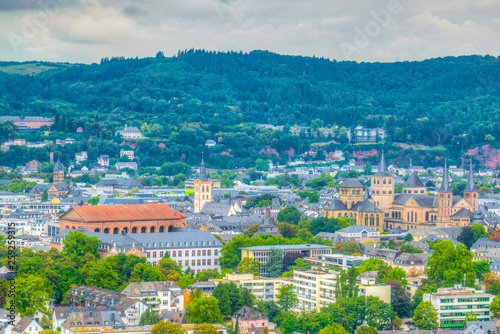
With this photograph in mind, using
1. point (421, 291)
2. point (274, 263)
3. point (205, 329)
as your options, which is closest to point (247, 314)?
point (205, 329)

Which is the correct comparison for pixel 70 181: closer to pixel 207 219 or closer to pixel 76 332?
pixel 207 219

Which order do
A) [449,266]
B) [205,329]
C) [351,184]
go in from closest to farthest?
1. [205,329]
2. [449,266]
3. [351,184]

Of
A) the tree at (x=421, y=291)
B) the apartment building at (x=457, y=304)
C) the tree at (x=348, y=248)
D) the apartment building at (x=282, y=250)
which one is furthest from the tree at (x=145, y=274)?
the tree at (x=348, y=248)

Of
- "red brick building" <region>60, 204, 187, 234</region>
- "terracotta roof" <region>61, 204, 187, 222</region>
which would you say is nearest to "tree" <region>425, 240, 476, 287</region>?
"red brick building" <region>60, 204, 187, 234</region>

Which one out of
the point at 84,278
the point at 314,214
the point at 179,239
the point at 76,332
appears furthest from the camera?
the point at 314,214

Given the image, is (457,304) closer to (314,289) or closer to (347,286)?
(347,286)

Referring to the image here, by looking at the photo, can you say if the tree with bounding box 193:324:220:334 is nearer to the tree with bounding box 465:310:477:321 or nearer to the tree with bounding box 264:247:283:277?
the tree with bounding box 465:310:477:321

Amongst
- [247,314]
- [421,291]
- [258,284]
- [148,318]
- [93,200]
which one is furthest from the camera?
[93,200]

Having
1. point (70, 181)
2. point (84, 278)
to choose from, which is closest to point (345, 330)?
point (84, 278)
